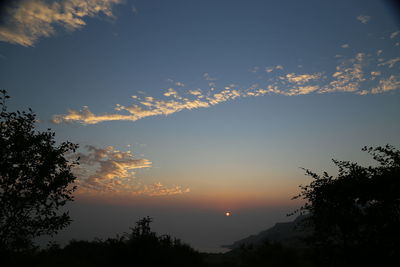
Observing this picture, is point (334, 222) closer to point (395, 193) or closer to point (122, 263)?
point (395, 193)

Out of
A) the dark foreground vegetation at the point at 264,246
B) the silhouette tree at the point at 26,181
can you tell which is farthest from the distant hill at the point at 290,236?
the silhouette tree at the point at 26,181

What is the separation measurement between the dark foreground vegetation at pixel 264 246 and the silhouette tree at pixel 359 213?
0.14 feet

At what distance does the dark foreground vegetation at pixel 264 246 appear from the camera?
12.6 metres

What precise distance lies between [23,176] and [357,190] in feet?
74.4

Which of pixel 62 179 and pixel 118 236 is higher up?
pixel 62 179

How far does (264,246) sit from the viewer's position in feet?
93.7

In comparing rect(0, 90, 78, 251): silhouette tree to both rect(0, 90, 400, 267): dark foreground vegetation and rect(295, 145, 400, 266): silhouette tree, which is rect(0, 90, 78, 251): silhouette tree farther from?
rect(295, 145, 400, 266): silhouette tree

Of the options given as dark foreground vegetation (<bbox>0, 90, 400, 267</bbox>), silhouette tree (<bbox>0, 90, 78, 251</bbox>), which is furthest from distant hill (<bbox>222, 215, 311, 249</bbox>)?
silhouette tree (<bbox>0, 90, 78, 251</bbox>)

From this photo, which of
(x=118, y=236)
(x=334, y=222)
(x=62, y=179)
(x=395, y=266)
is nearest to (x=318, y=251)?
(x=334, y=222)

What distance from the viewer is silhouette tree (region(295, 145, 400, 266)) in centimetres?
1203

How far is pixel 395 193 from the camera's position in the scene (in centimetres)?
1237

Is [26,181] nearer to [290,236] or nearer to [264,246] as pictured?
[264,246]

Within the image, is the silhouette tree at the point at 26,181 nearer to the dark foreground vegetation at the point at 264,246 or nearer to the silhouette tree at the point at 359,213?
the dark foreground vegetation at the point at 264,246

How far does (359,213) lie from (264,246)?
55.2 ft
